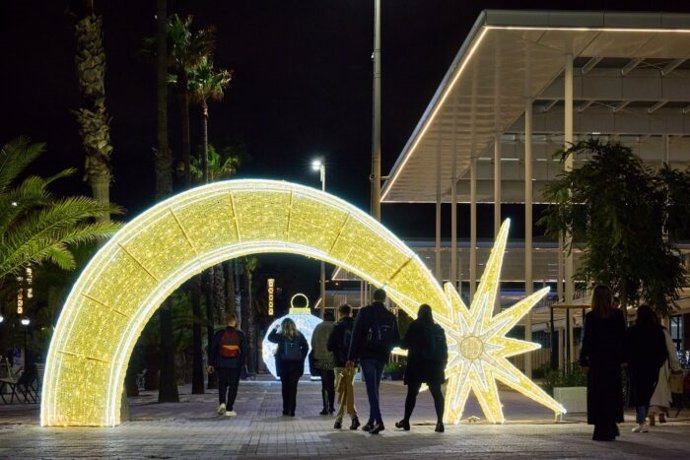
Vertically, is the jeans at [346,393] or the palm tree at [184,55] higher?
the palm tree at [184,55]

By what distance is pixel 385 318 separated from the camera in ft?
56.3

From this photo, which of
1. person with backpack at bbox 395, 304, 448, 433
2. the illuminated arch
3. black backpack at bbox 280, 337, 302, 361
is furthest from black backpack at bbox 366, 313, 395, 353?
black backpack at bbox 280, 337, 302, 361

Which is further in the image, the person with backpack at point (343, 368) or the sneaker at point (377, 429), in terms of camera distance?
the person with backpack at point (343, 368)

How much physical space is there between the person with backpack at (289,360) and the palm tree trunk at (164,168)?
5640 mm

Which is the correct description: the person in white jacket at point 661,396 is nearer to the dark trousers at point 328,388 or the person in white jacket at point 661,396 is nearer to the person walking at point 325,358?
the person walking at point 325,358

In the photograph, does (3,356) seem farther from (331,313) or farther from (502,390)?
(331,313)

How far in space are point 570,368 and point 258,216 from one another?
7559mm

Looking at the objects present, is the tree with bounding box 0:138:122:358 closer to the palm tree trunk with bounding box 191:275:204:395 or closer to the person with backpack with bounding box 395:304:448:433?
the person with backpack with bounding box 395:304:448:433

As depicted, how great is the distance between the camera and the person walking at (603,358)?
49.4 feet

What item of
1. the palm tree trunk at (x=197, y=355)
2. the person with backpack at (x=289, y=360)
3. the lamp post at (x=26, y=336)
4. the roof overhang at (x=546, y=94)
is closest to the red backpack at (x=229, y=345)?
the person with backpack at (x=289, y=360)

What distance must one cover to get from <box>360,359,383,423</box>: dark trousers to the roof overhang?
1272 centimetres

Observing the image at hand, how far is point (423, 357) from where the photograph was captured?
17.2 m

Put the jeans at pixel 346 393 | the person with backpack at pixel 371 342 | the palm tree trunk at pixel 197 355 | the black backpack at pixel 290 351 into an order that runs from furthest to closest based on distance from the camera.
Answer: the palm tree trunk at pixel 197 355, the black backpack at pixel 290 351, the jeans at pixel 346 393, the person with backpack at pixel 371 342

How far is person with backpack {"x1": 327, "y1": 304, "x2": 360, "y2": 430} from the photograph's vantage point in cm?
1796
